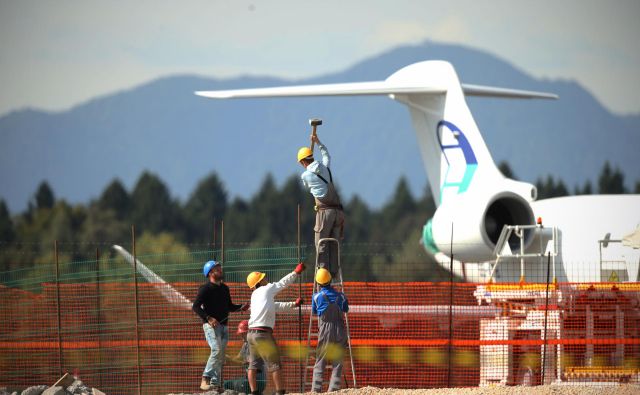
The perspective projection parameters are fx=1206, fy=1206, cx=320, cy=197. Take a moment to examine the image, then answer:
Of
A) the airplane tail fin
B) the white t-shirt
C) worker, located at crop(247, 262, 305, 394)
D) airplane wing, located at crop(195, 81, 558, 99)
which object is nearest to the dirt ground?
worker, located at crop(247, 262, 305, 394)

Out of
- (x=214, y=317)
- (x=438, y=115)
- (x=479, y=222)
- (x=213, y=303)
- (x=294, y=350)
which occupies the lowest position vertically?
(x=294, y=350)

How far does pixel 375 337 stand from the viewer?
17875 millimetres

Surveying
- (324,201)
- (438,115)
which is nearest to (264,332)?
(324,201)

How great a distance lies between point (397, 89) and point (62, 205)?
63881 millimetres

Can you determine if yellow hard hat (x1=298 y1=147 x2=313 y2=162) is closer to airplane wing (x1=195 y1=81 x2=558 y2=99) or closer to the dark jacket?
the dark jacket

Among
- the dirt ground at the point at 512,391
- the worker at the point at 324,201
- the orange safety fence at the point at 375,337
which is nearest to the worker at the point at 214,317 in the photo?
the worker at the point at 324,201

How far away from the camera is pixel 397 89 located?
25328 millimetres

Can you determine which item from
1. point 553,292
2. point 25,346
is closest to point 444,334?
point 553,292

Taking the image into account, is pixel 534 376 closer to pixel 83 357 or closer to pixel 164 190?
pixel 83 357

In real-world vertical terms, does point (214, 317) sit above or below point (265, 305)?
below

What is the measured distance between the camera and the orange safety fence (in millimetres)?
15812

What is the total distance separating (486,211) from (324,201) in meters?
8.99

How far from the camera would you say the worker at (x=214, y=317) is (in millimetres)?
13133

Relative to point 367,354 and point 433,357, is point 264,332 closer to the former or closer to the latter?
point 367,354
